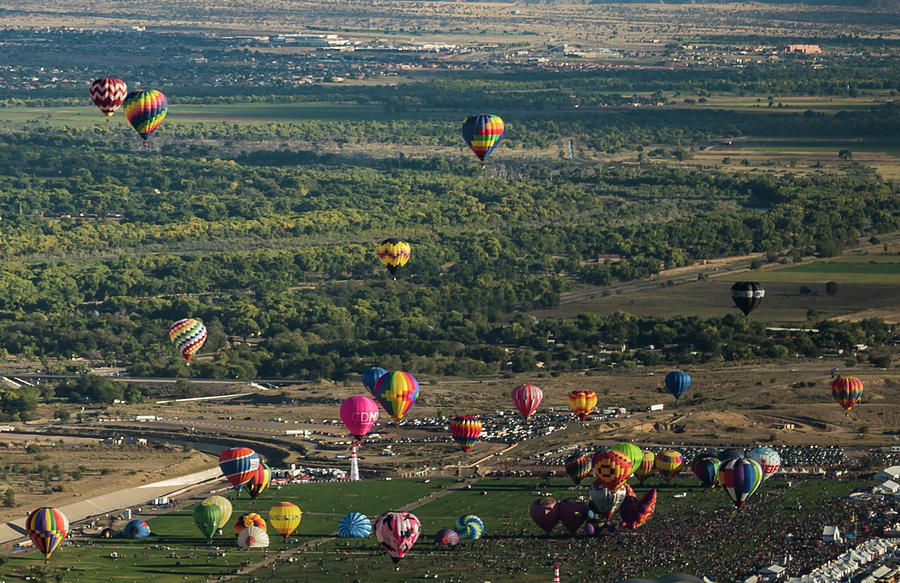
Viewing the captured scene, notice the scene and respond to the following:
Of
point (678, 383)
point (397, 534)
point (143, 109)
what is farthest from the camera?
point (143, 109)

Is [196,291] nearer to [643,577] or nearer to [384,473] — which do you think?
[384,473]

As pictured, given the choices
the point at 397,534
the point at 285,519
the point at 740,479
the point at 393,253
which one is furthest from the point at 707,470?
the point at 393,253

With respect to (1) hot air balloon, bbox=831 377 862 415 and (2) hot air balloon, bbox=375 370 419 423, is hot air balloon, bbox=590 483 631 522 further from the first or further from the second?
(1) hot air balloon, bbox=831 377 862 415

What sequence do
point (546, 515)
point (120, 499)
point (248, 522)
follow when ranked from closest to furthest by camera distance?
point (546, 515)
point (248, 522)
point (120, 499)

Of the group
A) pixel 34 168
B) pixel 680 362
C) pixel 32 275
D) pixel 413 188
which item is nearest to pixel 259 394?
pixel 680 362

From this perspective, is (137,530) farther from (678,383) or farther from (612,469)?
(678,383)
